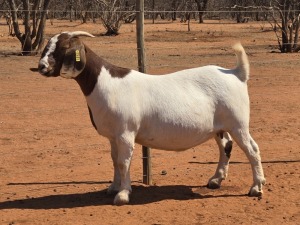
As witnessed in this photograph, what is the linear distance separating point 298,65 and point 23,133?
37.3 ft

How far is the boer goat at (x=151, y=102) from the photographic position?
6.53 m

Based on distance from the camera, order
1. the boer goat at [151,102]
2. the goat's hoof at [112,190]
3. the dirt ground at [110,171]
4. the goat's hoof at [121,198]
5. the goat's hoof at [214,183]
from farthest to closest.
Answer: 1. the goat's hoof at [214,183]
2. the goat's hoof at [112,190]
3. the goat's hoof at [121,198]
4. the boer goat at [151,102]
5. the dirt ground at [110,171]

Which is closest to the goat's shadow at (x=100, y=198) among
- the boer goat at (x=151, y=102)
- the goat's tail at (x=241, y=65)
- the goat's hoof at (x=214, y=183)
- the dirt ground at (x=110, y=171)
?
the dirt ground at (x=110, y=171)

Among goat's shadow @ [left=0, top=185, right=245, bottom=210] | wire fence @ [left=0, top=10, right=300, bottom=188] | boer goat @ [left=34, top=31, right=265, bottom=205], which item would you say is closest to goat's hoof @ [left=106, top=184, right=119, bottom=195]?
goat's shadow @ [left=0, top=185, right=245, bottom=210]

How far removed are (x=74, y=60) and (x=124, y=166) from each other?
1170mm

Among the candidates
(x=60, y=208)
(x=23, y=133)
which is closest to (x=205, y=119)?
(x=60, y=208)

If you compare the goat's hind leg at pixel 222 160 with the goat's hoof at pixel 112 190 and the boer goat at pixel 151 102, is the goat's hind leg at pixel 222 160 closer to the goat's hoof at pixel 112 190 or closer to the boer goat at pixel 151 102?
the boer goat at pixel 151 102

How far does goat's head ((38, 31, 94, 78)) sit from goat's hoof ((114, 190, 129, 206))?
129 centimetres

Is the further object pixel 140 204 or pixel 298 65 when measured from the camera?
pixel 298 65

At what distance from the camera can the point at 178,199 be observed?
22.6ft

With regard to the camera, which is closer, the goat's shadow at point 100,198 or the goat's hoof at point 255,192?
the goat's shadow at point 100,198

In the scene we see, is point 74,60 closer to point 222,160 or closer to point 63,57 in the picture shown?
point 63,57

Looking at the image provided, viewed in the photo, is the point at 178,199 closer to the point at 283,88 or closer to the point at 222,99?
the point at 222,99

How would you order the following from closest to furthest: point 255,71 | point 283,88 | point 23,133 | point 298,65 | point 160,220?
point 160,220
point 23,133
point 283,88
point 255,71
point 298,65
